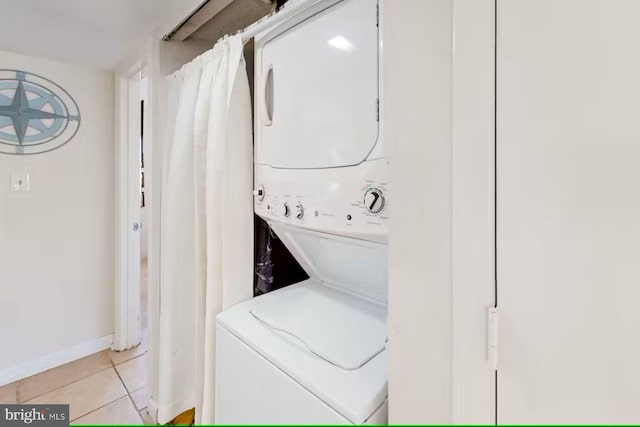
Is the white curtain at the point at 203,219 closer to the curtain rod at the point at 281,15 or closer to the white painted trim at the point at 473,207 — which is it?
the curtain rod at the point at 281,15

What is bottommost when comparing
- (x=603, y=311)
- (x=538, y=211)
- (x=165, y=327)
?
(x=165, y=327)

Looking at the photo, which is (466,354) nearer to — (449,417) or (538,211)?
(449,417)

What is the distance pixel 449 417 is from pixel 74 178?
2886 mm

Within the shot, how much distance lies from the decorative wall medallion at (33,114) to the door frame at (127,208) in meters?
0.32

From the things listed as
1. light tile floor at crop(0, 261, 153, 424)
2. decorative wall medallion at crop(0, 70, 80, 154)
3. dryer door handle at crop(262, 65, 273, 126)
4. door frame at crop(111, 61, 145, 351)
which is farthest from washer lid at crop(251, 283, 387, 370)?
decorative wall medallion at crop(0, 70, 80, 154)

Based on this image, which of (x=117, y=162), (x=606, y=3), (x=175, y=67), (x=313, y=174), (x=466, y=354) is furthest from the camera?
(x=117, y=162)

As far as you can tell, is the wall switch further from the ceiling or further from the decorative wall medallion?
the ceiling

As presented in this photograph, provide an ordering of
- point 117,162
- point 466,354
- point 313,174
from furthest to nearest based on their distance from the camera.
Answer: point 117,162, point 313,174, point 466,354

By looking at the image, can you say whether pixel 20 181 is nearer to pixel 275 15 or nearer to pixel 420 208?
pixel 275 15

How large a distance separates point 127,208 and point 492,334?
281 cm

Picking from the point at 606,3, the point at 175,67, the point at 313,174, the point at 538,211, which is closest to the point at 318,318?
the point at 313,174

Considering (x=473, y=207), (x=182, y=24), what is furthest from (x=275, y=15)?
(x=473, y=207)

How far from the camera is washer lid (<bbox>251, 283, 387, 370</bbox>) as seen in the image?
0.93m

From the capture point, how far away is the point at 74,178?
2393 millimetres
